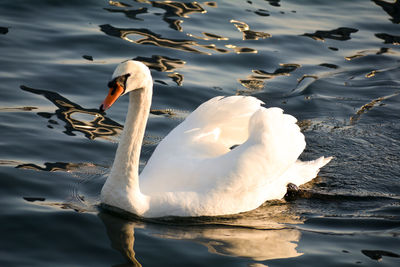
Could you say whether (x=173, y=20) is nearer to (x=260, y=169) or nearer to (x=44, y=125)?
(x=44, y=125)

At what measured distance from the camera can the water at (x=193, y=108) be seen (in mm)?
6426

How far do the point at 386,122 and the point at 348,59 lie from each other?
9.92 feet

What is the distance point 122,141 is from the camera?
6.92 metres

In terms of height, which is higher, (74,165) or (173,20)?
(173,20)

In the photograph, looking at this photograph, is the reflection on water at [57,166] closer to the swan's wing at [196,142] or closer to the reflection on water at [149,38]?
the swan's wing at [196,142]

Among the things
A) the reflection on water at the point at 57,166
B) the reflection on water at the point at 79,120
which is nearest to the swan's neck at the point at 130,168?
the reflection on water at the point at 57,166

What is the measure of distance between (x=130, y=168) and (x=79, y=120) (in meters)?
2.74

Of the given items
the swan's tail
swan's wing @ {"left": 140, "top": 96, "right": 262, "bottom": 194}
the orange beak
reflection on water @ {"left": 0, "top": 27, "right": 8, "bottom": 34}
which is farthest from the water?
the orange beak

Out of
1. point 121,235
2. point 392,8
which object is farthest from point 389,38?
point 121,235

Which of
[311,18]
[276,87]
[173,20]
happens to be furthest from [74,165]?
[311,18]

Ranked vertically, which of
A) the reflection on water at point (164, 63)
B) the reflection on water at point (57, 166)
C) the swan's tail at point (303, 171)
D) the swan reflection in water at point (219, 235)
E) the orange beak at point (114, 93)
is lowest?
the reflection on water at point (57, 166)

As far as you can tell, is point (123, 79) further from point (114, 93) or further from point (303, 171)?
point (303, 171)

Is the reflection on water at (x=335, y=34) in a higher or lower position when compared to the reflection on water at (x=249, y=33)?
higher

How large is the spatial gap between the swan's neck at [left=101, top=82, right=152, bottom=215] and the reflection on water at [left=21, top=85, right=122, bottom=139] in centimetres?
215
